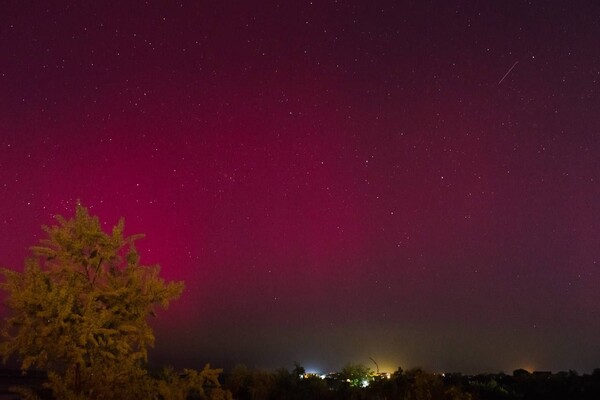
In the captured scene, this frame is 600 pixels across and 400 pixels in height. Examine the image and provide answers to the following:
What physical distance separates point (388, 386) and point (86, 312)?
11.4 m

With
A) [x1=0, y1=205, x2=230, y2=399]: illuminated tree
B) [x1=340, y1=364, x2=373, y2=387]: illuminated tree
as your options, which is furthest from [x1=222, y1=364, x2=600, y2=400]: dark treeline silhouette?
[x1=0, y1=205, x2=230, y2=399]: illuminated tree

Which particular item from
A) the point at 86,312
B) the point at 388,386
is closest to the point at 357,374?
the point at 388,386

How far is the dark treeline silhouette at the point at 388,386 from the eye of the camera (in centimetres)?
1827

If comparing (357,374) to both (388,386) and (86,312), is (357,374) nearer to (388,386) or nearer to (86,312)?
(388,386)

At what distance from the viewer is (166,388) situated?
38.4ft

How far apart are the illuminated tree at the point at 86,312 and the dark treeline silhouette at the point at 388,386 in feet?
24.7

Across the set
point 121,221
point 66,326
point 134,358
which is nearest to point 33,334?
point 66,326

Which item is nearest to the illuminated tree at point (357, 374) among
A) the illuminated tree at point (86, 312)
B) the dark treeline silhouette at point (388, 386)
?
the dark treeline silhouette at point (388, 386)

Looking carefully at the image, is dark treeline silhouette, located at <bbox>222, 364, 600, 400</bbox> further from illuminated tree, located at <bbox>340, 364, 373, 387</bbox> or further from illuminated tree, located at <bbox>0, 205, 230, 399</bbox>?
illuminated tree, located at <bbox>0, 205, 230, 399</bbox>

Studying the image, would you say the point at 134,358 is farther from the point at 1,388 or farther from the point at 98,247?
the point at 1,388

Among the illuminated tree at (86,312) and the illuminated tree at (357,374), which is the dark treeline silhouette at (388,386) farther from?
the illuminated tree at (86,312)

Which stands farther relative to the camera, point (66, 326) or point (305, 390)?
point (305, 390)

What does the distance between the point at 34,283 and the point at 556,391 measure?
53.5 ft

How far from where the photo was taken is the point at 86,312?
10.7 m
